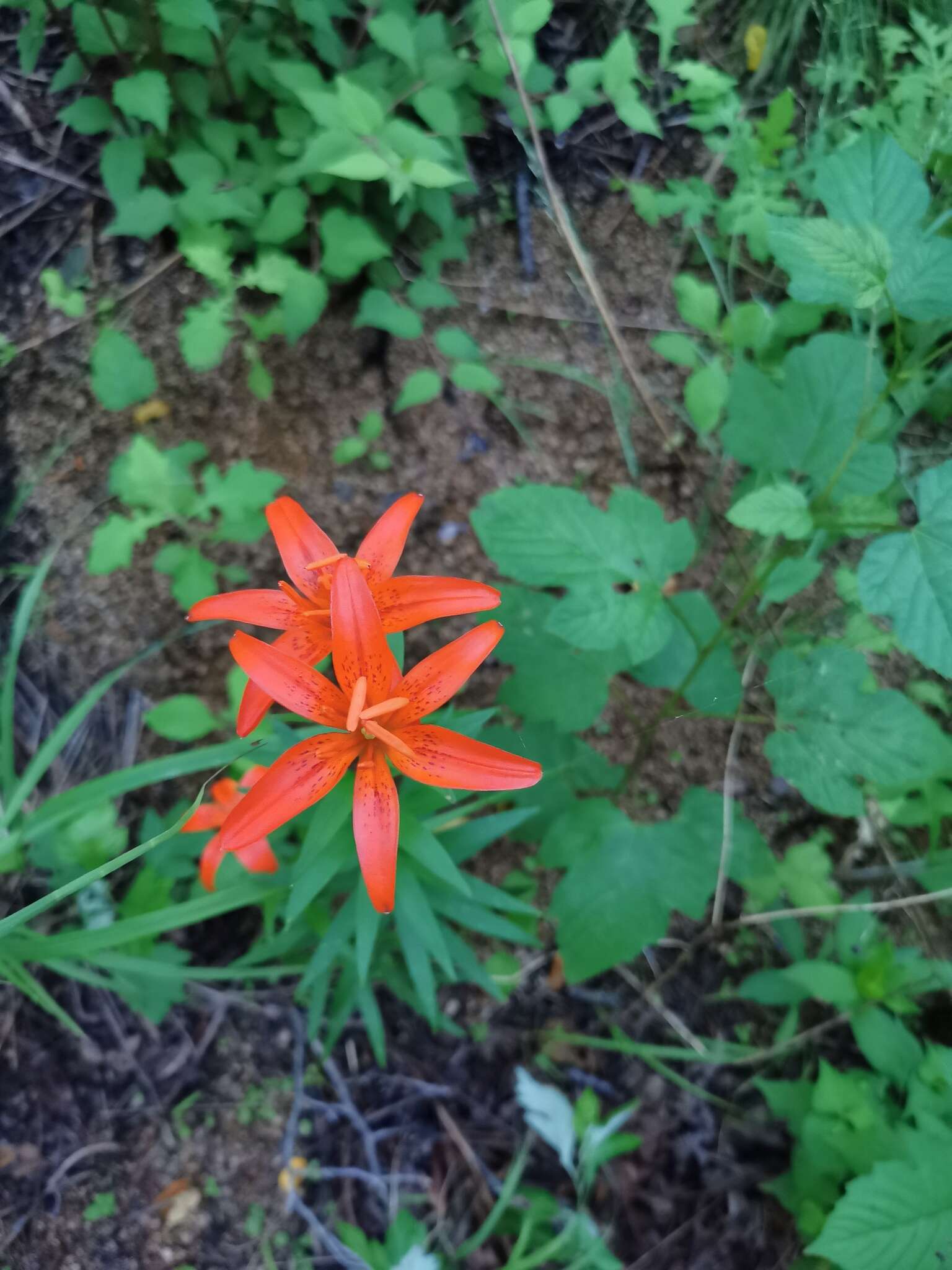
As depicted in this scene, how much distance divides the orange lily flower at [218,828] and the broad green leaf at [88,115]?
4.81 feet

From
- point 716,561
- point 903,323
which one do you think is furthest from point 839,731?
point 903,323

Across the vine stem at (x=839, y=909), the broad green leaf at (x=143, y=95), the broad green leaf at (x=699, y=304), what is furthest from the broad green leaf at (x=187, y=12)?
the vine stem at (x=839, y=909)

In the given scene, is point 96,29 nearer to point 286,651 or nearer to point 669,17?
point 669,17

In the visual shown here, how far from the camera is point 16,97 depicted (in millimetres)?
2021

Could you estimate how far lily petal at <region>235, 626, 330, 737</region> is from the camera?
1020 mm

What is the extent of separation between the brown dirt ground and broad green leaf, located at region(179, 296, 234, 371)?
264 mm

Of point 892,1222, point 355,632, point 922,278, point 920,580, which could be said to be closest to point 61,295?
point 355,632

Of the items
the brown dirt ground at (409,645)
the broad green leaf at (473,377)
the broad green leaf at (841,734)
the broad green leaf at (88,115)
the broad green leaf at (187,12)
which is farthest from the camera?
the broad green leaf at (473,377)

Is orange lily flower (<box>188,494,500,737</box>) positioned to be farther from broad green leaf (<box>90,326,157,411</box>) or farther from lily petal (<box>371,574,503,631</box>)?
broad green leaf (<box>90,326,157,411</box>)

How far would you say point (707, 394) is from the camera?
5.99ft

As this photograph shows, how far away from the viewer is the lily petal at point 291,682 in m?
0.92

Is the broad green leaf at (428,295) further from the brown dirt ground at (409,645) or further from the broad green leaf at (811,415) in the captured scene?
the broad green leaf at (811,415)

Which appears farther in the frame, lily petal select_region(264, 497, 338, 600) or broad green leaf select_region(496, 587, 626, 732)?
broad green leaf select_region(496, 587, 626, 732)

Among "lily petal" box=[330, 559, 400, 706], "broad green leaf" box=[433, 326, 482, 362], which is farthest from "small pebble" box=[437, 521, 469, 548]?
"lily petal" box=[330, 559, 400, 706]
